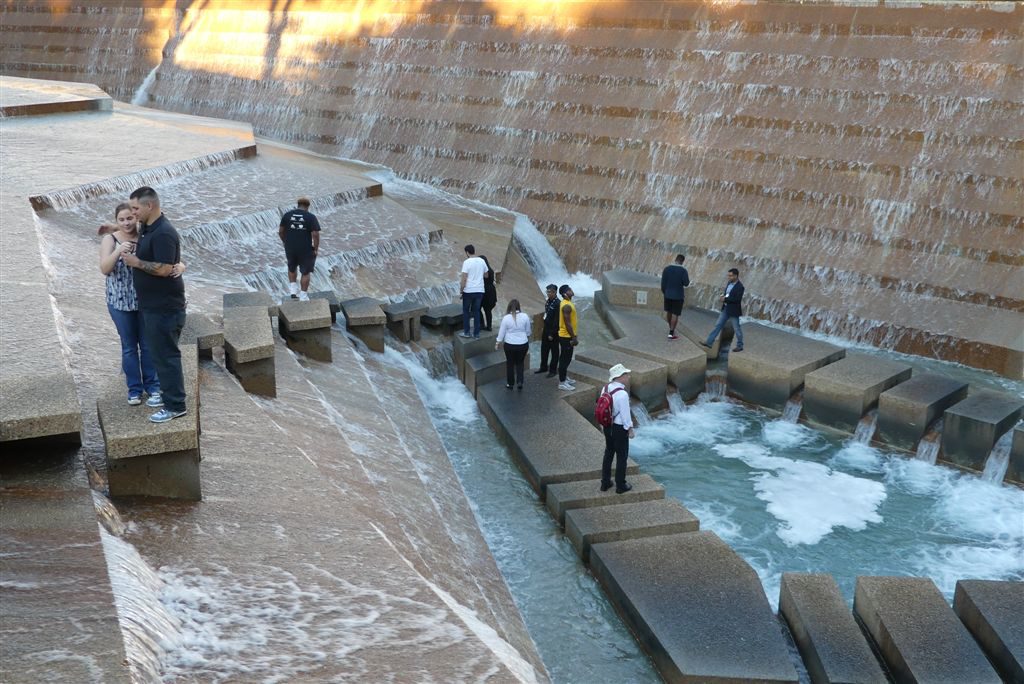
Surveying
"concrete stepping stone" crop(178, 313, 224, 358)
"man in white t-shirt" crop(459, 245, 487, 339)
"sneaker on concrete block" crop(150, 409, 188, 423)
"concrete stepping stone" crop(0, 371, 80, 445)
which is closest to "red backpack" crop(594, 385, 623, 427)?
"concrete stepping stone" crop(178, 313, 224, 358)

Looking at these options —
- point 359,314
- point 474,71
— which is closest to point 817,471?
point 359,314

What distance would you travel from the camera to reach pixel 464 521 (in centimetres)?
905

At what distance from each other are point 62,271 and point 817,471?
337 inches

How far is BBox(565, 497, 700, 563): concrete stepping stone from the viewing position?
862 centimetres

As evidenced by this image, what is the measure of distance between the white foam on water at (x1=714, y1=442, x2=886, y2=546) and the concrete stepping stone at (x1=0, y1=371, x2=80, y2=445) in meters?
6.68

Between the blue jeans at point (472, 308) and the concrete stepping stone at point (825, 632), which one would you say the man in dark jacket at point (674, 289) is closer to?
the blue jeans at point (472, 308)

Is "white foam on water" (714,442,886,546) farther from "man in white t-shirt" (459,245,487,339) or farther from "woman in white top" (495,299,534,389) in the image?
"man in white t-shirt" (459,245,487,339)

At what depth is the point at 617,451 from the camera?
A: 9.14 m

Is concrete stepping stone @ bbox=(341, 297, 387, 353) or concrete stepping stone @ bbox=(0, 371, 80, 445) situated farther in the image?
concrete stepping stone @ bbox=(341, 297, 387, 353)

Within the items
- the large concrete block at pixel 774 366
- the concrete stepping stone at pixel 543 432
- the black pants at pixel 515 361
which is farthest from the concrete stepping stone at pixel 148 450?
the large concrete block at pixel 774 366

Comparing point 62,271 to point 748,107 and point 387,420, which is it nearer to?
point 387,420

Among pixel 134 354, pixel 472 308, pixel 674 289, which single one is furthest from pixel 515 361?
pixel 134 354

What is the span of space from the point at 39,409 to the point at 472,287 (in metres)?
7.15

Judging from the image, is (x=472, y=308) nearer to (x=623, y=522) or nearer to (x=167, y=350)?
(x=623, y=522)
